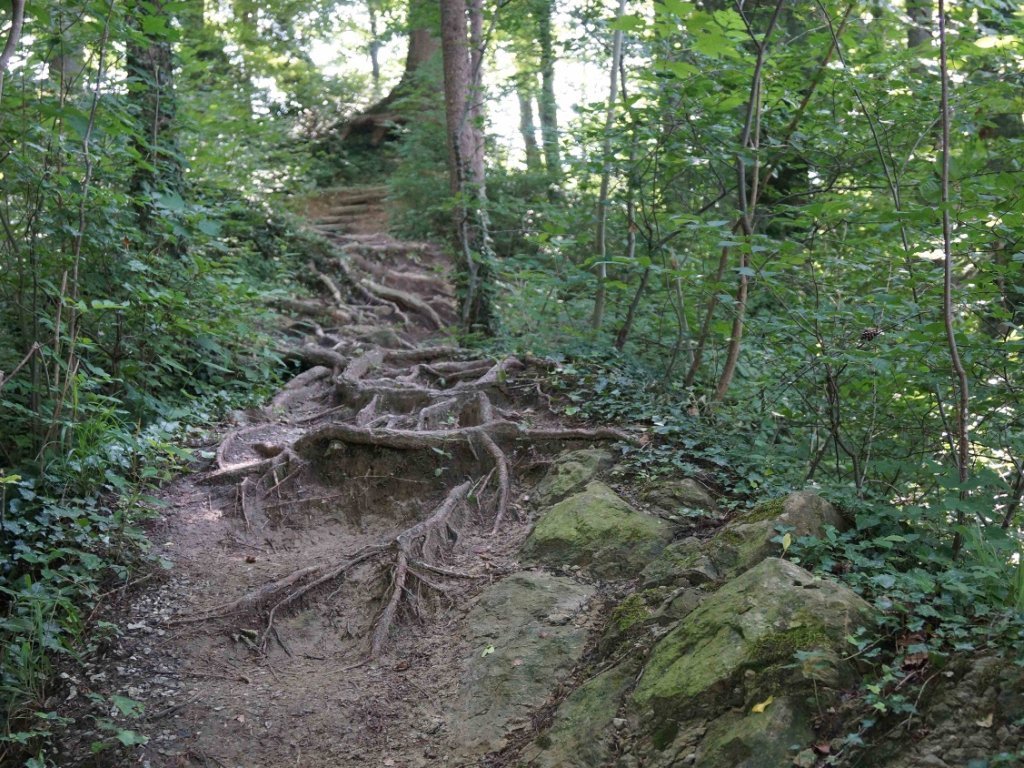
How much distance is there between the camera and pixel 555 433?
6.28m

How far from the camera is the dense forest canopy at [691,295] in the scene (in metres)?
4.11

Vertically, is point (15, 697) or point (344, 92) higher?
point (344, 92)

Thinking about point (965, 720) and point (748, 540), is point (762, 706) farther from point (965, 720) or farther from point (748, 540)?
point (748, 540)

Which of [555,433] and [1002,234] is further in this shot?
[555,433]

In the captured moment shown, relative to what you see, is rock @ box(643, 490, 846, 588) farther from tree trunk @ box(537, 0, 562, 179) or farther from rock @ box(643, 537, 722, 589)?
tree trunk @ box(537, 0, 562, 179)

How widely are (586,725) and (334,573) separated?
7.80ft

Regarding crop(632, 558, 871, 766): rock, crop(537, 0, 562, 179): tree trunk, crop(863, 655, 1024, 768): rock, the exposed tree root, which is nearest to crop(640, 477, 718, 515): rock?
the exposed tree root

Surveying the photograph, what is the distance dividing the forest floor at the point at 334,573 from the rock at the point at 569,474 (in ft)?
0.63

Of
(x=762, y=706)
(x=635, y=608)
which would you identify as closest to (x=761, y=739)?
(x=762, y=706)

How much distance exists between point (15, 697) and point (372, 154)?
56.5 ft

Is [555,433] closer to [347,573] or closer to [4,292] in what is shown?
[347,573]

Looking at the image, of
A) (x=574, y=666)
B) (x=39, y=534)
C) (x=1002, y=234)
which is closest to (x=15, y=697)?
(x=39, y=534)

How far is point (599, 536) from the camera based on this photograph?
493 cm

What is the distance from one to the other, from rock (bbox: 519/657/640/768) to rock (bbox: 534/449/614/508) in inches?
81.9
